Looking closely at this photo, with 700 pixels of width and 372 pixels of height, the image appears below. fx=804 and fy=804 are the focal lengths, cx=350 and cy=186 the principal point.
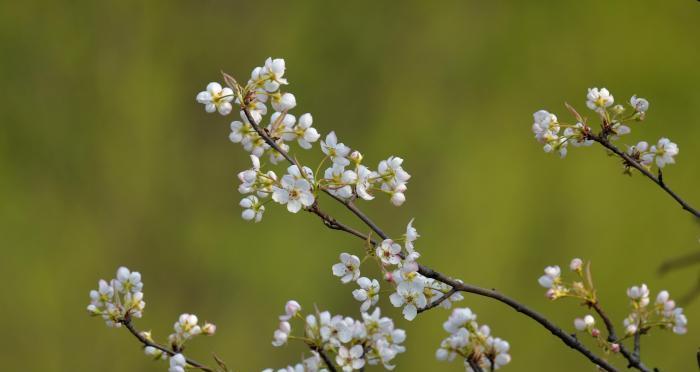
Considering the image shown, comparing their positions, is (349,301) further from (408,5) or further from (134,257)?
(408,5)

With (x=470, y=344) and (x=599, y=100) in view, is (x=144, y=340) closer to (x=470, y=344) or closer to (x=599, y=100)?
(x=470, y=344)

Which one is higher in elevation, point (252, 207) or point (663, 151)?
point (663, 151)

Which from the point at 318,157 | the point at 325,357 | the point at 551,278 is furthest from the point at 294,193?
the point at 318,157

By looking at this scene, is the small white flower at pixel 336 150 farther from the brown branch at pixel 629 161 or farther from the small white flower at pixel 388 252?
the brown branch at pixel 629 161

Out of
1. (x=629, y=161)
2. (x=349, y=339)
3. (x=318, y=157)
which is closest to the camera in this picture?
(x=349, y=339)

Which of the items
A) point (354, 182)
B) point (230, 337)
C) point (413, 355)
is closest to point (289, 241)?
point (230, 337)
